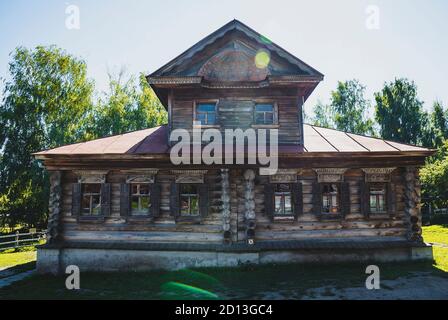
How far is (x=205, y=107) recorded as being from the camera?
12703 mm

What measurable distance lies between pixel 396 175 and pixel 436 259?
3595 mm

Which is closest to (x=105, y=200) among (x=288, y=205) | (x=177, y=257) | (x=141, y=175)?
(x=141, y=175)

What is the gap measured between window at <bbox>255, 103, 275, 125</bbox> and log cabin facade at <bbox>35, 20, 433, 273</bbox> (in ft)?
4.33

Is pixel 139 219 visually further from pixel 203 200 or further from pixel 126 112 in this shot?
pixel 126 112

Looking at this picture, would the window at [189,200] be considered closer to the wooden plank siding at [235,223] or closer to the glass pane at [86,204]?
the wooden plank siding at [235,223]

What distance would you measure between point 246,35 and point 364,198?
8526 millimetres

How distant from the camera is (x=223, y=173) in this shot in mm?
10945

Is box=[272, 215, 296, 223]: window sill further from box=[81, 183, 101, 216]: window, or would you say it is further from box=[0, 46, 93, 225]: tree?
box=[0, 46, 93, 225]: tree

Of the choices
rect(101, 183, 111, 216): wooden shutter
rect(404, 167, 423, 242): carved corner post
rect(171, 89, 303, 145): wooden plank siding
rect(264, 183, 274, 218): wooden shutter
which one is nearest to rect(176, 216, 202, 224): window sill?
rect(264, 183, 274, 218): wooden shutter

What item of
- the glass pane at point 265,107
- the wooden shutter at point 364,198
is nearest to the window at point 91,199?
the glass pane at point 265,107

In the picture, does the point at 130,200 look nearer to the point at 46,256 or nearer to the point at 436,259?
the point at 46,256

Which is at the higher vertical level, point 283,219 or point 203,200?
point 203,200
